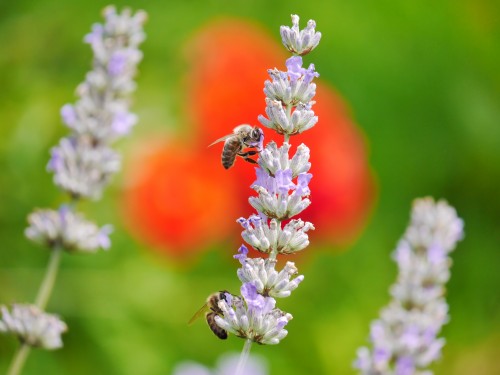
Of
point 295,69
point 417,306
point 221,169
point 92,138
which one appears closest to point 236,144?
point 92,138

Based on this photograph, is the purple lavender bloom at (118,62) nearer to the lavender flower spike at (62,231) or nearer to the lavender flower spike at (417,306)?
the lavender flower spike at (62,231)

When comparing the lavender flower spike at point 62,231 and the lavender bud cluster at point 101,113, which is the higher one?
the lavender bud cluster at point 101,113

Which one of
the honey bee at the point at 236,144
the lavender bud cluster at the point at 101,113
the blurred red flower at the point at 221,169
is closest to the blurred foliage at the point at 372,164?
the blurred red flower at the point at 221,169

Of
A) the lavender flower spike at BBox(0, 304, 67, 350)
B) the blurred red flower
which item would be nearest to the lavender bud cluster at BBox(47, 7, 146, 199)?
the lavender flower spike at BBox(0, 304, 67, 350)

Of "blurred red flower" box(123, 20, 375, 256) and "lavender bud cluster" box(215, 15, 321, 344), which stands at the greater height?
"blurred red flower" box(123, 20, 375, 256)

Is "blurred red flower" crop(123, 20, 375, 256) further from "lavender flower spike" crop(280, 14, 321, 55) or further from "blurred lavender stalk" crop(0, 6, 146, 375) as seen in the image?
"lavender flower spike" crop(280, 14, 321, 55)

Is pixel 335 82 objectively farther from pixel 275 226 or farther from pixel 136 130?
pixel 275 226

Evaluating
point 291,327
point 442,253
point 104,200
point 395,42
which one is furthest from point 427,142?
point 442,253
